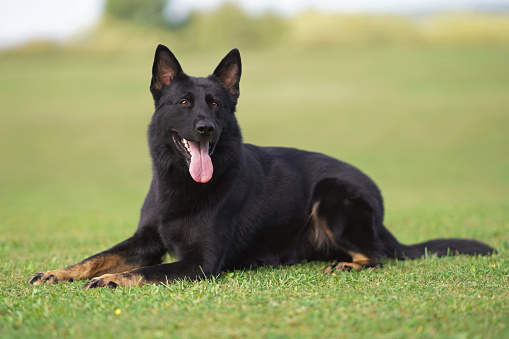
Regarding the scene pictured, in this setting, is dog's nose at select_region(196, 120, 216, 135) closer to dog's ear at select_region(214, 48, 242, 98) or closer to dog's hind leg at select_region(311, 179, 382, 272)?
dog's ear at select_region(214, 48, 242, 98)

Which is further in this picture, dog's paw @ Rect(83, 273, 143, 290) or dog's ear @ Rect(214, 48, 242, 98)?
dog's ear @ Rect(214, 48, 242, 98)

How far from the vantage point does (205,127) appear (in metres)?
4.97

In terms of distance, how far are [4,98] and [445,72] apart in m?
32.1

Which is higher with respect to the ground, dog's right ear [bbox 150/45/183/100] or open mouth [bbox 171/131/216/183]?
dog's right ear [bbox 150/45/183/100]

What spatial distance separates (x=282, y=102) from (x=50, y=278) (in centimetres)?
3112

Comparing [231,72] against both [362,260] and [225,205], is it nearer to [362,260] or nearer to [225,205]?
[225,205]

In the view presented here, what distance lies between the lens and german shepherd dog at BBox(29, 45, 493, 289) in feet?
17.1

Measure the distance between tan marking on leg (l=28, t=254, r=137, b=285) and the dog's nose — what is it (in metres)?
1.69

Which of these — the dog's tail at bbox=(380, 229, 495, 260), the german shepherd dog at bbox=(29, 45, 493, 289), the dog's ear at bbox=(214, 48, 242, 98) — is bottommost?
the dog's tail at bbox=(380, 229, 495, 260)

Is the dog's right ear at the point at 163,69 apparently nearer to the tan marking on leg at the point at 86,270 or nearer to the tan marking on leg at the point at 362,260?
the tan marking on leg at the point at 86,270

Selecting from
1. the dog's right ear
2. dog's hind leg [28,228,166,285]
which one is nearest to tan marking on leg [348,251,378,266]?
dog's hind leg [28,228,166,285]

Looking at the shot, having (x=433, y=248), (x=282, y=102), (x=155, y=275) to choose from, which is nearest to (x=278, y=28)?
(x=282, y=102)

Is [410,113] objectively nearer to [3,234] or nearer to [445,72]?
[445,72]

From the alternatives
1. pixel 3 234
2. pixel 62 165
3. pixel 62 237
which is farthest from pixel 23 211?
pixel 62 165
